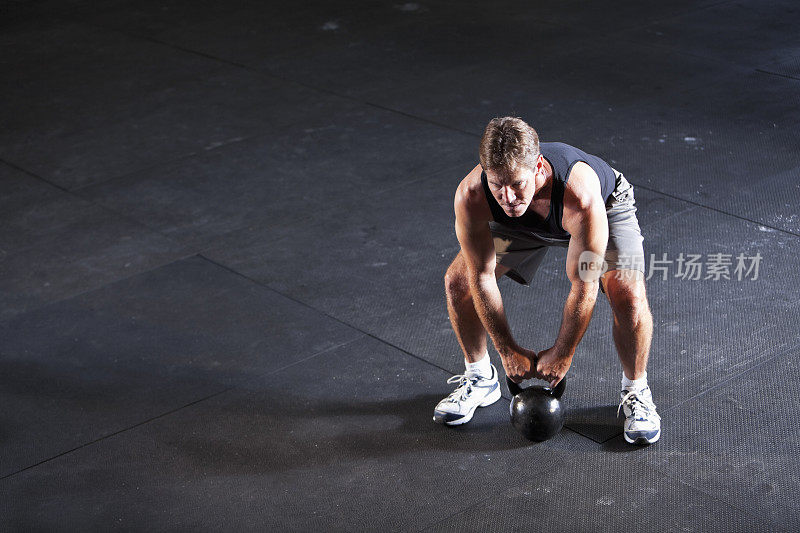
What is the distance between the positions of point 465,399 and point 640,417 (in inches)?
23.6

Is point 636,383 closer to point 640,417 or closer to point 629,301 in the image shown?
point 640,417

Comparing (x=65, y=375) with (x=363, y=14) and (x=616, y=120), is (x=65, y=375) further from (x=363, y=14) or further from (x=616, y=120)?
(x=363, y=14)

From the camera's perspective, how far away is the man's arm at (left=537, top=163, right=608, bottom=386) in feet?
10.1

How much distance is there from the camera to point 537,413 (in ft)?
10.8

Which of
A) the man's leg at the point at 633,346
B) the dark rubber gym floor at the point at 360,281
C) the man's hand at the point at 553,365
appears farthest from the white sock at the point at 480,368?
the man's leg at the point at 633,346

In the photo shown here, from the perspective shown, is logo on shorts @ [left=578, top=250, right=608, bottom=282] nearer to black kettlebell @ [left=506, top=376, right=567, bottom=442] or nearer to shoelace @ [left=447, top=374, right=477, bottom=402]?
black kettlebell @ [left=506, top=376, right=567, bottom=442]

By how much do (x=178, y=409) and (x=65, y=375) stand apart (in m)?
0.57

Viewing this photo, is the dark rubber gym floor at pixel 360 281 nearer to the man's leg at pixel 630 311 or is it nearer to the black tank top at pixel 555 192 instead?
the man's leg at pixel 630 311

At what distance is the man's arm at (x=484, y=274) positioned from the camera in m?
3.16

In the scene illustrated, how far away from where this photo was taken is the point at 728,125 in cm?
616

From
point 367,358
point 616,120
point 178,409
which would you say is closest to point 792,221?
point 616,120

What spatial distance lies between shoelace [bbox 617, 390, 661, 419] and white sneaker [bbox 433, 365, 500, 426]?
465 millimetres

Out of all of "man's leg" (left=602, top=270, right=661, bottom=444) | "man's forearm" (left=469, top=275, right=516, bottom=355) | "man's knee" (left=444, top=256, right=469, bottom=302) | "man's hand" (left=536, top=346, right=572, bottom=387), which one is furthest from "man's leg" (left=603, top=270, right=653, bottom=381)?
"man's knee" (left=444, top=256, right=469, bottom=302)

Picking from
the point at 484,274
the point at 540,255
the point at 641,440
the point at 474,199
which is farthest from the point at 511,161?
the point at 641,440
